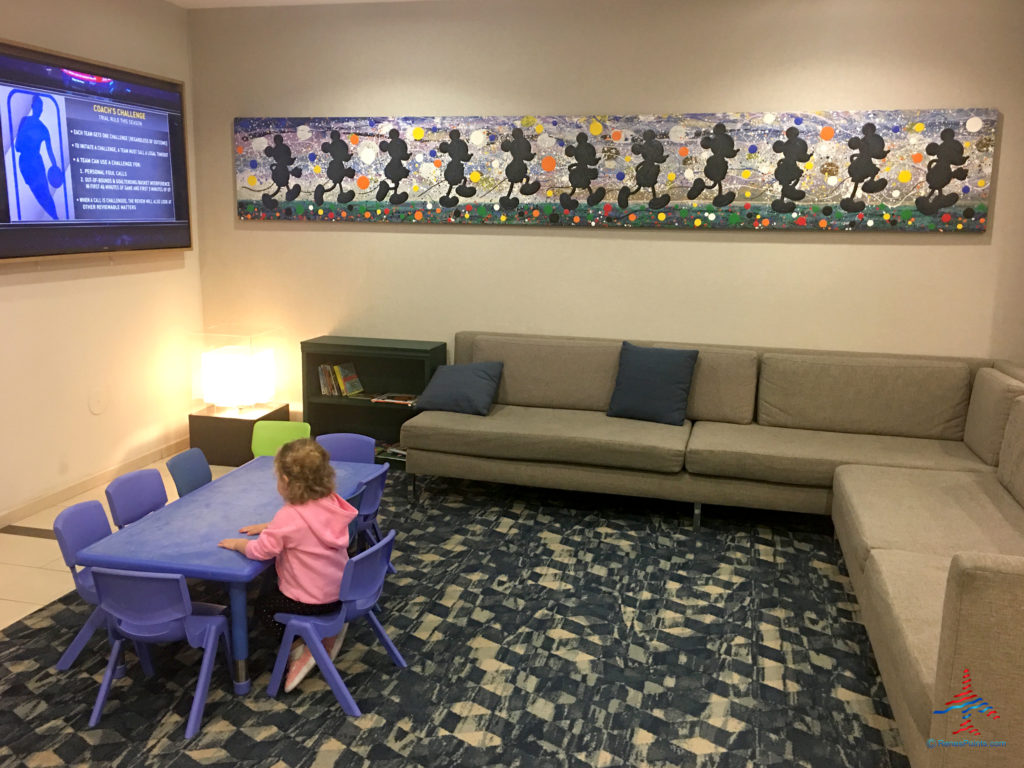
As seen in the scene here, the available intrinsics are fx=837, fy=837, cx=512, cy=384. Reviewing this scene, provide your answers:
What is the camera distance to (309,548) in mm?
2910

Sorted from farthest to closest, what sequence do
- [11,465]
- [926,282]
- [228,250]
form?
[228,250]
[926,282]
[11,465]

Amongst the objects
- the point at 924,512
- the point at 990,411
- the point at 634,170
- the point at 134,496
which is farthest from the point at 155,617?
the point at 990,411

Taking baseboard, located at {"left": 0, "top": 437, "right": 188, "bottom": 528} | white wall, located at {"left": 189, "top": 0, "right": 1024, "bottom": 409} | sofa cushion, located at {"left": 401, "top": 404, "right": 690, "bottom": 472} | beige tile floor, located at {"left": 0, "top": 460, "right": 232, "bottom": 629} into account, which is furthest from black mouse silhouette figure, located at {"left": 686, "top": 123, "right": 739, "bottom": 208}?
beige tile floor, located at {"left": 0, "top": 460, "right": 232, "bottom": 629}

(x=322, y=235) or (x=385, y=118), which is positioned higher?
(x=385, y=118)

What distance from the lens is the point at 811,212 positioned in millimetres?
5051

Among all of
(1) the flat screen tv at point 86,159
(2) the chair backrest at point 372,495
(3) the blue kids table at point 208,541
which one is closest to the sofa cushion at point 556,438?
(2) the chair backrest at point 372,495

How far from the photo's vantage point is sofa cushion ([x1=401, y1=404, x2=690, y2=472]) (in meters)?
4.60

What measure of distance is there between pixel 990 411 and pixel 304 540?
11.5 feet

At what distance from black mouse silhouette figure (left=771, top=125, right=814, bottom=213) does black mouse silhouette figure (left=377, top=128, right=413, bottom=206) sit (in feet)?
7.83

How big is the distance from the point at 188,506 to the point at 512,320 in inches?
112

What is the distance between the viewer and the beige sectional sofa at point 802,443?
11.4ft

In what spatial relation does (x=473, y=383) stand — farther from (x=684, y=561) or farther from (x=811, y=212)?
(x=811, y=212)

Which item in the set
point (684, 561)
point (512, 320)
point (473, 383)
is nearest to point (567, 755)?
point (684, 561)

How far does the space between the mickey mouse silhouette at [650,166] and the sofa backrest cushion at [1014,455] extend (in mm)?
2311
